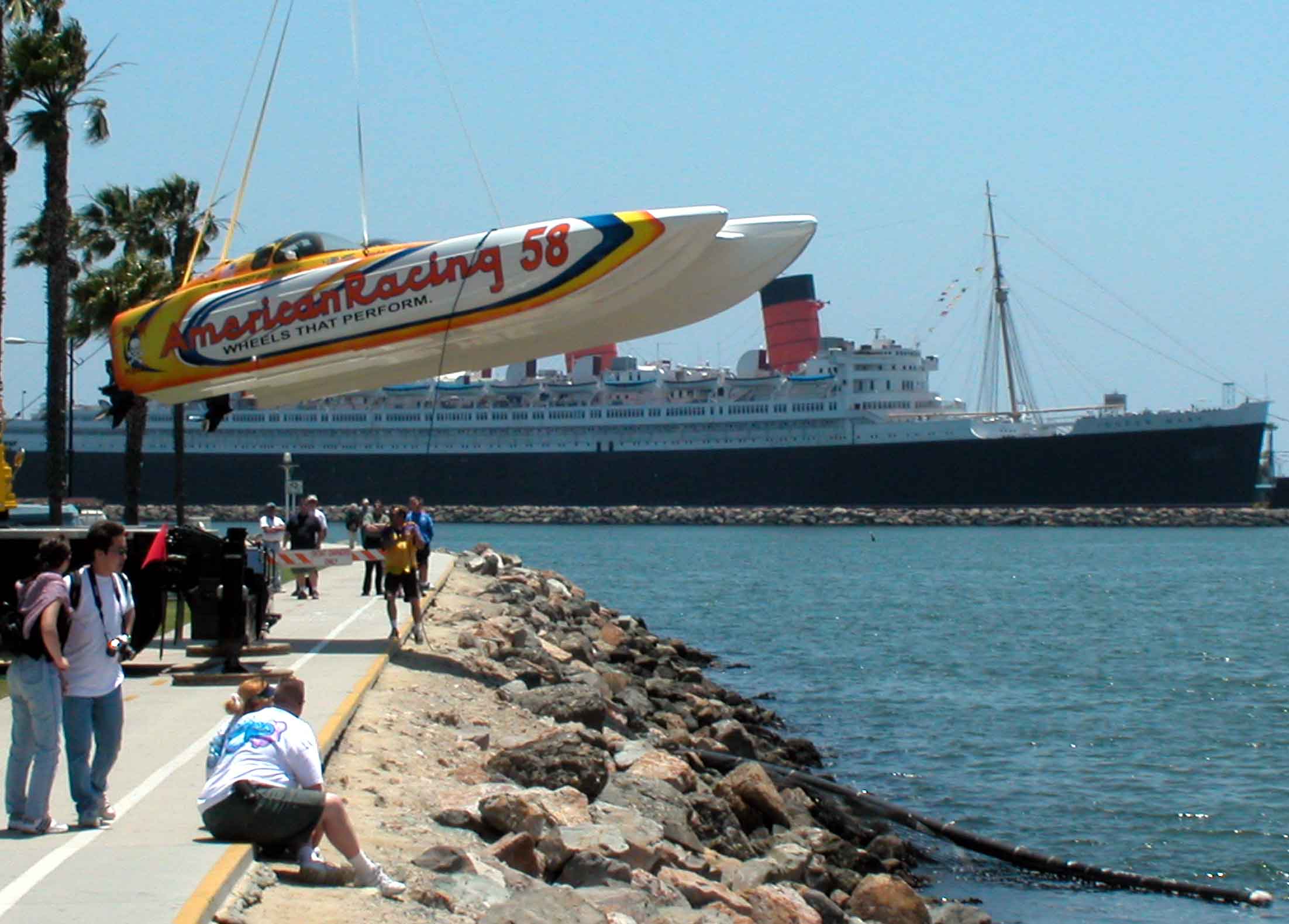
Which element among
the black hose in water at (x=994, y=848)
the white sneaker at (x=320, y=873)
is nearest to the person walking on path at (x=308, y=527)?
the black hose in water at (x=994, y=848)

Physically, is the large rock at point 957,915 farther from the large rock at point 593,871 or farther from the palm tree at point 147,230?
the palm tree at point 147,230

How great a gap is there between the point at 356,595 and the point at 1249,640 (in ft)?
48.5

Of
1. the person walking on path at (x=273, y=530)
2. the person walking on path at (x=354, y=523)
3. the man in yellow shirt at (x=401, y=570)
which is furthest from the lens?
the person walking on path at (x=354, y=523)

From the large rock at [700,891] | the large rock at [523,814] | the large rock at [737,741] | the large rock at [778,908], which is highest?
the large rock at [523,814]

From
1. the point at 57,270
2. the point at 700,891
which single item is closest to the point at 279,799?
the point at 700,891

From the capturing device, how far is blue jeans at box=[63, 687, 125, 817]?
6.25 metres

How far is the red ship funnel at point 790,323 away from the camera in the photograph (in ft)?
285

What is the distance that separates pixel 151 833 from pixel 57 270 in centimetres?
1594

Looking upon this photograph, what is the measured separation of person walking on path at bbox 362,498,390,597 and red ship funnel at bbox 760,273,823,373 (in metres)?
65.2

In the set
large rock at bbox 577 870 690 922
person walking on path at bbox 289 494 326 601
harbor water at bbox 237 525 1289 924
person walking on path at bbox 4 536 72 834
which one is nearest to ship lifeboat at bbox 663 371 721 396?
harbor water at bbox 237 525 1289 924

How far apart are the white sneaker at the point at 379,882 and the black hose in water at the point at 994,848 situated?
5.92 m

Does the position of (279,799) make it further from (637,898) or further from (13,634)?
(637,898)

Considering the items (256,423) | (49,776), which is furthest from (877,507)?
(49,776)

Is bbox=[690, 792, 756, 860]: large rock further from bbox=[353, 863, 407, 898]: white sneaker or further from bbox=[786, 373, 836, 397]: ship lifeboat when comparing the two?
bbox=[786, 373, 836, 397]: ship lifeboat
